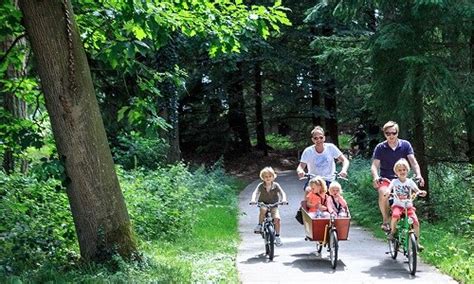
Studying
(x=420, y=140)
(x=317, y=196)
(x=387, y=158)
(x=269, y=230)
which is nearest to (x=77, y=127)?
(x=269, y=230)

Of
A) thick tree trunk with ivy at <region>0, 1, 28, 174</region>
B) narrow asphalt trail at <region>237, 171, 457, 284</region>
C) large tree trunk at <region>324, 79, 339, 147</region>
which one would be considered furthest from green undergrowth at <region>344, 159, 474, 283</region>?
large tree trunk at <region>324, 79, 339, 147</region>

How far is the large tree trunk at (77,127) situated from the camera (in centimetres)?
714

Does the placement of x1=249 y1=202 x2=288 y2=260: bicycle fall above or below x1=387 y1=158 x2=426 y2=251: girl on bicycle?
below

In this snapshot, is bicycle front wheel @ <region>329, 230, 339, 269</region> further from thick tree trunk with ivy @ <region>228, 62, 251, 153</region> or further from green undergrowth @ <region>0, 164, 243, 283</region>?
thick tree trunk with ivy @ <region>228, 62, 251, 153</region>

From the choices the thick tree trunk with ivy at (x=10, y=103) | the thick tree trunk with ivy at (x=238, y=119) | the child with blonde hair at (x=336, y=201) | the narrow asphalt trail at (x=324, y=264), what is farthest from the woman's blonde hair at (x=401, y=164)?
the thick tree trunk with ivy at (x=238, y=119)

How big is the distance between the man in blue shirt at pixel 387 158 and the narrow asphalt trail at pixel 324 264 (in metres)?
0.79

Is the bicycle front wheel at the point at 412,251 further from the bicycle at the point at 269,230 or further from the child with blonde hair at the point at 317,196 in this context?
the bicycle at the point at 269,230

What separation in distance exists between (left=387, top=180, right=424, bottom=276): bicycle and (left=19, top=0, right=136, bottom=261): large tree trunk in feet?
13.1

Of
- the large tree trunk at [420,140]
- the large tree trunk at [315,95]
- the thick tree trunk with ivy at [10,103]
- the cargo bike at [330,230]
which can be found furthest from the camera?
the large tree trunk at [315,95]

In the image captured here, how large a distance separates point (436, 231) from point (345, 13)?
19.4 feet

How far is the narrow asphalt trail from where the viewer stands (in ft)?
27.4

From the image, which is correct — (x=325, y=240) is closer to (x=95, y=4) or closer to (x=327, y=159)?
(x=327, y=159)

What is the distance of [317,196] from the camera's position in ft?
32.2

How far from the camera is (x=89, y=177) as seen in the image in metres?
7.31
